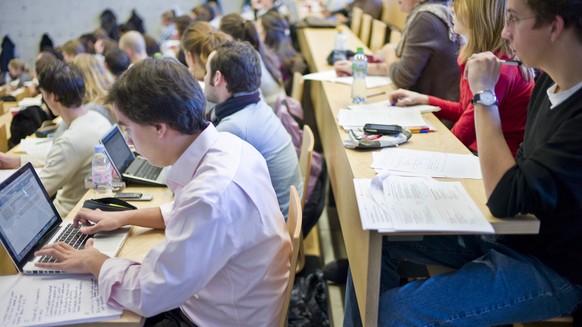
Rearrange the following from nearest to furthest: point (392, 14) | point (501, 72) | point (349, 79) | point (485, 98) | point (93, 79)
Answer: point (485, 98)
point (501, 72)
point (349, 79)
point (93, 79)
point (392, 14)

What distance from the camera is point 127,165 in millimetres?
2217

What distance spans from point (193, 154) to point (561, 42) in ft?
3.03

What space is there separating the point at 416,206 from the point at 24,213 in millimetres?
1054

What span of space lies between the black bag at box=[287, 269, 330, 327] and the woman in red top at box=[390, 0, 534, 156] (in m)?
0.93

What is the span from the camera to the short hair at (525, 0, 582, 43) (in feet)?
4.11

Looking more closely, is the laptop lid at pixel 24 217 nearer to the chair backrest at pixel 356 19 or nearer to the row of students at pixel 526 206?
the row of students at pixel 526 206

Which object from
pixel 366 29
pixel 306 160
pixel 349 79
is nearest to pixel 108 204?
pixel 306 160

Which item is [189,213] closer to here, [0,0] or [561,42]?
[561,42]

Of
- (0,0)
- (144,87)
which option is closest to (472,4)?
(144,87)

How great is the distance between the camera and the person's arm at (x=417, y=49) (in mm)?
2604

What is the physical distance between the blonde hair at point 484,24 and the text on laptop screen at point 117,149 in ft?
4.49

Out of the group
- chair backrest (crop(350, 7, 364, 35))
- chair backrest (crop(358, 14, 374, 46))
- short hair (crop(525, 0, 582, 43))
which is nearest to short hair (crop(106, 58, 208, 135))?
short hair (crop(525, 0, 582, 43))

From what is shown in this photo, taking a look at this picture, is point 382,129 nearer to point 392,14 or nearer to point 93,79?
point 93,79

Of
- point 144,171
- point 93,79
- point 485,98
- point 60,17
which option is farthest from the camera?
point 60,17
